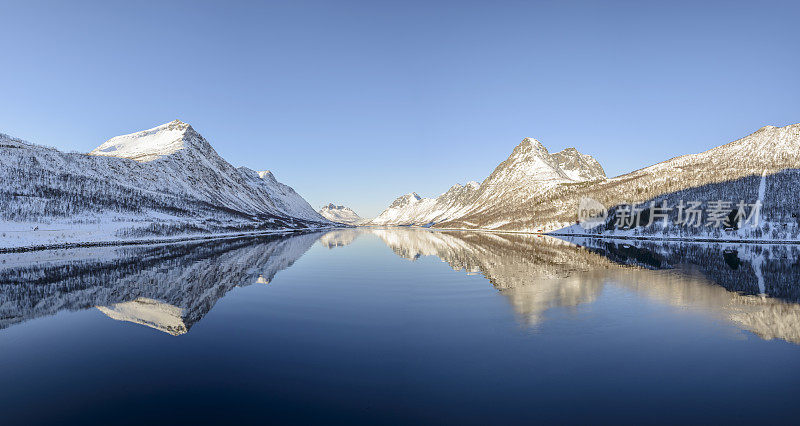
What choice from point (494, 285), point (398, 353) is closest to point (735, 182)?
point (494, 285)

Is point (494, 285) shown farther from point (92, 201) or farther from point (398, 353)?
point (92, 201)

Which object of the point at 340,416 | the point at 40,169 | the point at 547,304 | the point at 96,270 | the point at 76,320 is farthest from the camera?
the point at 40,169

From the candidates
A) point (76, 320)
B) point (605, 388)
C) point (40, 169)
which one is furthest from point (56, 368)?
point (40, 169)

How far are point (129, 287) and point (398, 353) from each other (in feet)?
91.5

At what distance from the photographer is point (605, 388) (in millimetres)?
12641

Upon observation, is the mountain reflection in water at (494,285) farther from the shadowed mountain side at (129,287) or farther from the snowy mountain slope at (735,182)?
the snowy mountain slope at (735,182)

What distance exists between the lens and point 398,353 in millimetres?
15898

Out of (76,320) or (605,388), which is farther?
(76,320)

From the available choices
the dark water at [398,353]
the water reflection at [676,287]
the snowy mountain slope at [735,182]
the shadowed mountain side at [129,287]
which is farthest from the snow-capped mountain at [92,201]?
the snowy mountain slope at [735,182]

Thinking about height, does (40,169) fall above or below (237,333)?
above

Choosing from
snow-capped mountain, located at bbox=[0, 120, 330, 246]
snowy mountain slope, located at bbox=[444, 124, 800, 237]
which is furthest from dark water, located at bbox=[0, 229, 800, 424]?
snowy mountain slope, located at bbox=[444, 124, 800, 237]

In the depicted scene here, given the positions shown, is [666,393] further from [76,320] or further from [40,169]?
[40,169]

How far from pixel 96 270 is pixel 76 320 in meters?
25.3

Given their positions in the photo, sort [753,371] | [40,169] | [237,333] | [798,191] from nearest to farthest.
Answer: [753,371]
[237,333]
[40,169]
[798,191]
